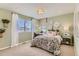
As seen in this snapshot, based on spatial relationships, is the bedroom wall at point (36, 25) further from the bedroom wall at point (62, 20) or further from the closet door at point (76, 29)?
the closet door at point (76, 29)

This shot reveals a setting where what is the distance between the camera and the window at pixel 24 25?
219cm

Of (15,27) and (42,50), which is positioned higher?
(15,27)

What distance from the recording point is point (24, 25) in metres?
2.26

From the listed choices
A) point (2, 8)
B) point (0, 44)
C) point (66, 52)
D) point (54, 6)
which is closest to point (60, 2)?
point (54, 6)

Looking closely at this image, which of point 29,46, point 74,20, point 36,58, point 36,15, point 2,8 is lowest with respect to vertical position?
point 36,58

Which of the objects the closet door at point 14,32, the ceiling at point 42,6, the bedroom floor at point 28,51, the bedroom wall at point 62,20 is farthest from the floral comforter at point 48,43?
the ceiling at point 42,6

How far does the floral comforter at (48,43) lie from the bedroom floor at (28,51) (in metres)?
0.10

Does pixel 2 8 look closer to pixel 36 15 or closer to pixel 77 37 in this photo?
pixel 36 15

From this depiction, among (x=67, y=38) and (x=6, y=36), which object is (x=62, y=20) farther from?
(x=6, y=36)

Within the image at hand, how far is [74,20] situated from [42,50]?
0.98 meters

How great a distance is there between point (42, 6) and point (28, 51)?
3.40 feet

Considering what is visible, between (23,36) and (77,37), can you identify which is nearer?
(77,37)

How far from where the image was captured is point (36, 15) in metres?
2.15

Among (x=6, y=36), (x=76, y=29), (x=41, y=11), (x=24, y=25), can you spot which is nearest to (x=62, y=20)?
(x=76, y=29)
